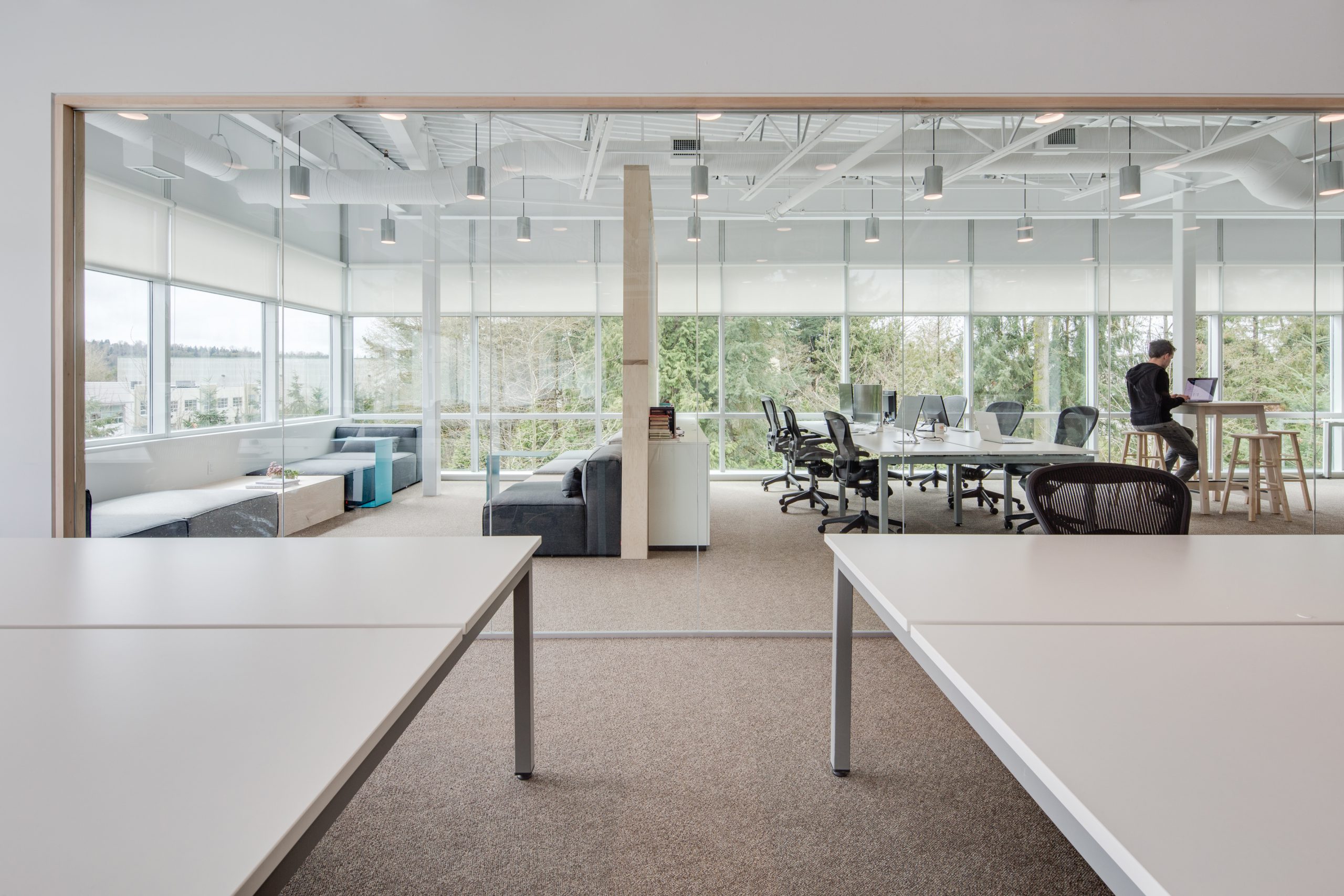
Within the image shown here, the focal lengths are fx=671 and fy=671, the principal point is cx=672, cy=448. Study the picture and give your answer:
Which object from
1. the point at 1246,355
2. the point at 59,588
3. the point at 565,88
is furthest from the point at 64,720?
the point at 1246,355

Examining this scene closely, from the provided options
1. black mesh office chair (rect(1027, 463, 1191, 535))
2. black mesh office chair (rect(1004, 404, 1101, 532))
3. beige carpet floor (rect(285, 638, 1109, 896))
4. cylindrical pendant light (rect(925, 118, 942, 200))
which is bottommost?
beige carpet floor (rect(285, 638, 1109, 896))

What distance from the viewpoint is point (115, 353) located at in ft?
11.7

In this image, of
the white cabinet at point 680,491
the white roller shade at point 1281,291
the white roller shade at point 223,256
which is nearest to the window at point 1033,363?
the white roller shade at point 1281,291

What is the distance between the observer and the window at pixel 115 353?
3549 mm

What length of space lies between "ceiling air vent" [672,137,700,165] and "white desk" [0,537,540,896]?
122 inches

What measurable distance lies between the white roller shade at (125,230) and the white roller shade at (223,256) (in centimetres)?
8

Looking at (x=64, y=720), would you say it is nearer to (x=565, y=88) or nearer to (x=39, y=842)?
(x=39, y=842)

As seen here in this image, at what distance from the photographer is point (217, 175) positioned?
11.7ft

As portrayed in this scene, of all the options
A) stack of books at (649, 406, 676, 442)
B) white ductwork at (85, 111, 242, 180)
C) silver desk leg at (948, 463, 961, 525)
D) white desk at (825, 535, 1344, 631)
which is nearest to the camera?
white desk at (825, 535, 1344, 631)

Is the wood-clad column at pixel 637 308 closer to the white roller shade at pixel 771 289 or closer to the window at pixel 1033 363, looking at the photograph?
the white roller shade at pixel 771 289

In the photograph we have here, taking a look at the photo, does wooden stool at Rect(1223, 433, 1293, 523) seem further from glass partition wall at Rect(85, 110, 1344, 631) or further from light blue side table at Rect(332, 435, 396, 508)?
light blue side table at Rect(332, 435, 396, 508)

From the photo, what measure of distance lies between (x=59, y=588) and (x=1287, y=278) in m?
5.67

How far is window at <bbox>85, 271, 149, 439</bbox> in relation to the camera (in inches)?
140

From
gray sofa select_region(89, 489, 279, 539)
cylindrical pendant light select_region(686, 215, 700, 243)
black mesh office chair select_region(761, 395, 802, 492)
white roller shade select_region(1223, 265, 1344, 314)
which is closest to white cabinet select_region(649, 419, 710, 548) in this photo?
black mesh office chair select_region(761, 395, 802, 492)
